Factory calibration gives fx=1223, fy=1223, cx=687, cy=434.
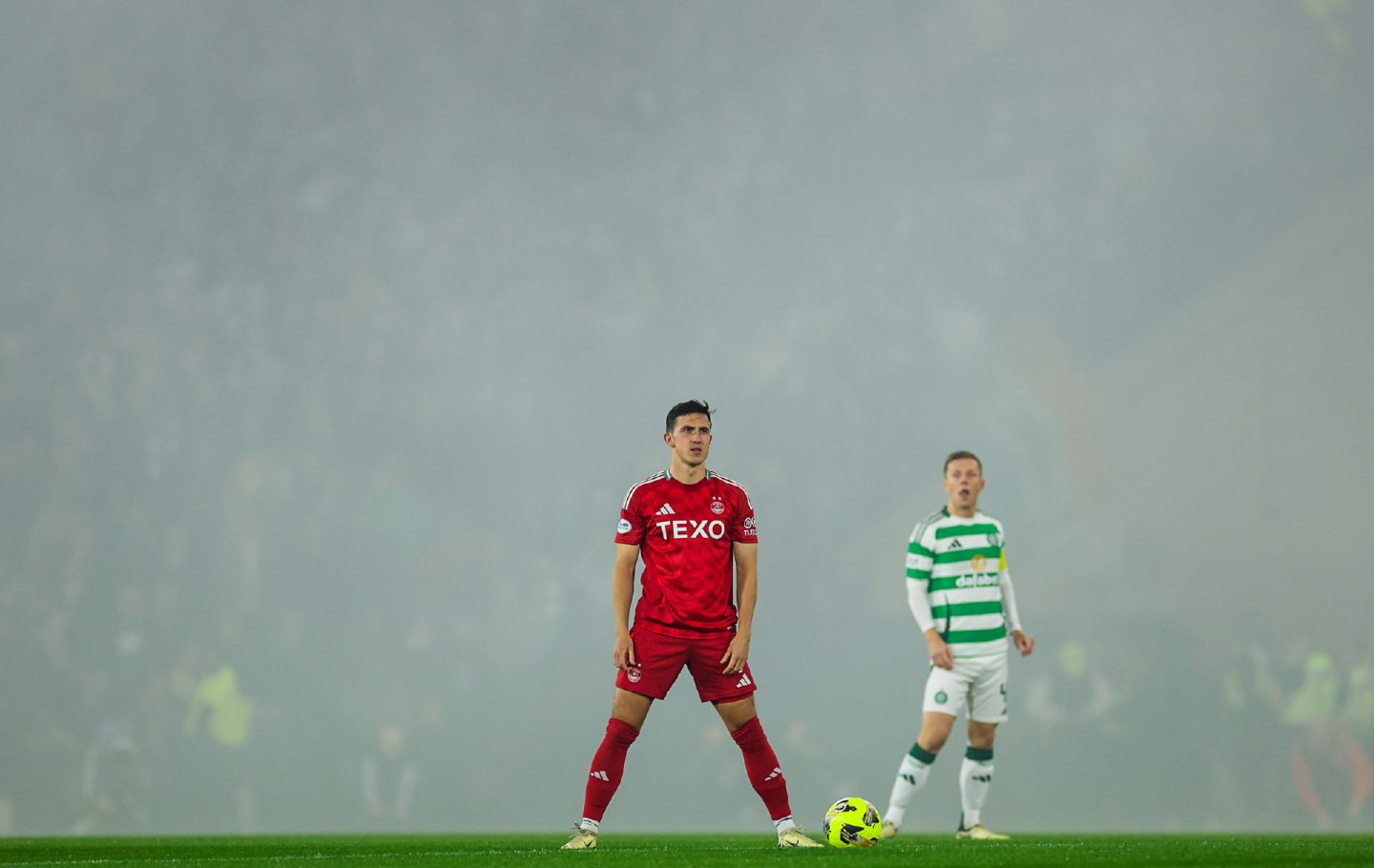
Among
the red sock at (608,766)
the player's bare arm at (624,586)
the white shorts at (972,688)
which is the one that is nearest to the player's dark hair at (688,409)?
the player's bare arm at (624,586)

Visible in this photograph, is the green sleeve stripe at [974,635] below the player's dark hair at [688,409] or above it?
below

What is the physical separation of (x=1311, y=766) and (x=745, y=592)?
6436 millimetres

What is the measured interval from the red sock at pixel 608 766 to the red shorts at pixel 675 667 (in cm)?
15

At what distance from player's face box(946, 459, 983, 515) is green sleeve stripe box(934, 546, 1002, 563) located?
17 cm

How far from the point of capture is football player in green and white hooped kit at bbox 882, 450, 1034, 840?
16.9 ft

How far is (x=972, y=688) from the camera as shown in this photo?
5.22 metres

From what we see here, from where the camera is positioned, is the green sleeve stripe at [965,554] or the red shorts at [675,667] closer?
the red shorts at [675,667]

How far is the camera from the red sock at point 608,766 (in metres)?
4.07

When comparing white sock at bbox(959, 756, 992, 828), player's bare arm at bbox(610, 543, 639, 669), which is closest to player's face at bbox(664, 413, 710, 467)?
→ player's bare arm at bbox(610, 543, 639, 669)

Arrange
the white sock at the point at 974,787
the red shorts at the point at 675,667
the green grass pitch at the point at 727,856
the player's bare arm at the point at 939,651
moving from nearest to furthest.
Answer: the green grass pitch at the point at 727,856 < the red shorts at the point at 675,667 < the player's bare arm at the point at 939,651 < the white sock at the point at 974,787

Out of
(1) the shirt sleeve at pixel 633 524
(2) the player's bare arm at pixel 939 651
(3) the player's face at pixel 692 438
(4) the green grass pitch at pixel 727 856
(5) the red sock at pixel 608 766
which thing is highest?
(3) the player's face at pixel 692 438

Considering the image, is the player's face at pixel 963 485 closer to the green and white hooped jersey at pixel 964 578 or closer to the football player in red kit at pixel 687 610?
the green and white hooped jersey at pixel 964 578

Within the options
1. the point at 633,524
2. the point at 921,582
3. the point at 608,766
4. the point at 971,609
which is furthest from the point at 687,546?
the point at 971,609

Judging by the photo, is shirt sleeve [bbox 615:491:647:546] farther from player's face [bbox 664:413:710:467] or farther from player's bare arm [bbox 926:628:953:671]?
player's bare arm [bbox 926:628:953:671]
